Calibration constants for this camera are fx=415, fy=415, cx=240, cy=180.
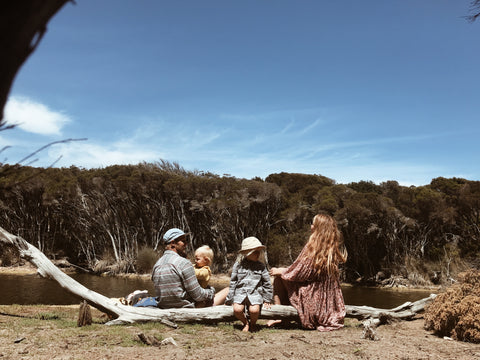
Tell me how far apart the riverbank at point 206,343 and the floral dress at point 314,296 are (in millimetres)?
209

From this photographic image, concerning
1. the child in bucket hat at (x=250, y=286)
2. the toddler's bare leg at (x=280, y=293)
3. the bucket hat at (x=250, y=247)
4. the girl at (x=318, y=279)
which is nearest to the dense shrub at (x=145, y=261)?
the toddler's bare leg at (x=280, y=293)

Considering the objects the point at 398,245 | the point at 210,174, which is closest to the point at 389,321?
the point at 398,245

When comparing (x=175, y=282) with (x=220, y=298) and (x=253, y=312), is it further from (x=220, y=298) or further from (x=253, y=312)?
(x=253, y=312)

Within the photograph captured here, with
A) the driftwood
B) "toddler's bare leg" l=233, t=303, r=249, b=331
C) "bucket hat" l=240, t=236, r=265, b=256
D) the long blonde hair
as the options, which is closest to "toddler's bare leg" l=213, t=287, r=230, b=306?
the driftwood

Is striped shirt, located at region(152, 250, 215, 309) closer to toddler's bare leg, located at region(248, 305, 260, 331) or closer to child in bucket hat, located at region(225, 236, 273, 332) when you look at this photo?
child in bucket hat, located at region(225, 236, 273, 332)

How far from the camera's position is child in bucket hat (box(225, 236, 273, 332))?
18.0 feet

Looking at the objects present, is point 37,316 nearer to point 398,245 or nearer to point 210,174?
point 398,245

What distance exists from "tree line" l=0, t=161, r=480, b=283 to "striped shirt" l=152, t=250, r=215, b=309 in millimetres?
14479

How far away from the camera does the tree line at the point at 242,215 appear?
2080cm

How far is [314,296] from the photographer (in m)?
5.93

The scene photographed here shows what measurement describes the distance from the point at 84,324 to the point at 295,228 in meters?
19.3

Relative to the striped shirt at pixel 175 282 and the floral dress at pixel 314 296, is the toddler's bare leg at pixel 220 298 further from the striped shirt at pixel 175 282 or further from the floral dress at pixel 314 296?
the floral dress at pixel 314 296

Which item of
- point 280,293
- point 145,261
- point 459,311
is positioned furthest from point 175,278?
point 145,261

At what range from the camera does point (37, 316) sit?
6.37 metres
